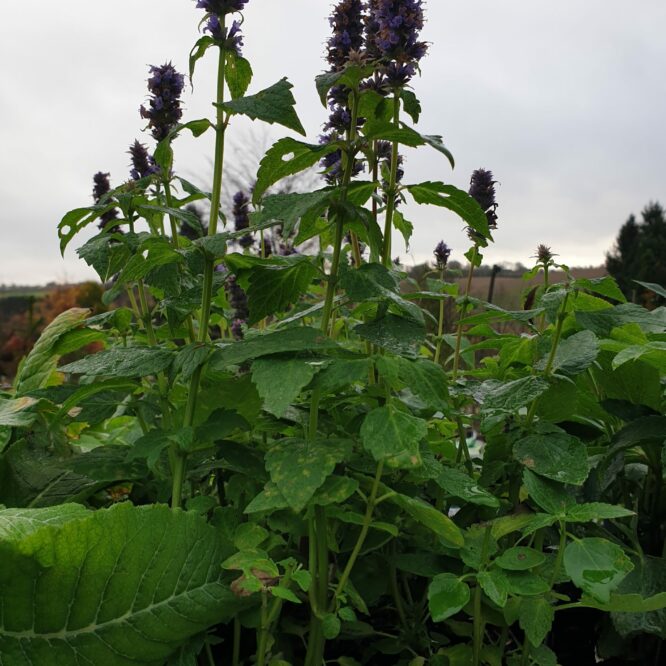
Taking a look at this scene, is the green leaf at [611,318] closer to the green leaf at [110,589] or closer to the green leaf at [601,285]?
the green leaf at [601,285]

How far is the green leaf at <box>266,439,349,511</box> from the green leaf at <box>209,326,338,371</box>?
0.40 ft

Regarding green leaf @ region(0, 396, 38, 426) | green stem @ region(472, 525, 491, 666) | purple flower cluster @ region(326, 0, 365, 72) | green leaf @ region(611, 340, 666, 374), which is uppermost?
purple flower cluster @ region(326, 0, 365, 72)

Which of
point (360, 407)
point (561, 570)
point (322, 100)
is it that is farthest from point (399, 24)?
point (561, 570)

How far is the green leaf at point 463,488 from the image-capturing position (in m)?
0.88

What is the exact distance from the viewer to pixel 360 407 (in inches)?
44.3

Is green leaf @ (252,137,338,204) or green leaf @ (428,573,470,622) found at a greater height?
green leaf @ (252,137,338,204)

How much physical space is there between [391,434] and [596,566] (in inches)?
11.5

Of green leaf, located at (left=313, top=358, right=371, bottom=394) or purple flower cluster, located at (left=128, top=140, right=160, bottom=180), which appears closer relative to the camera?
green leaf, located at (left=313, top=358, right=371, bottom=394)

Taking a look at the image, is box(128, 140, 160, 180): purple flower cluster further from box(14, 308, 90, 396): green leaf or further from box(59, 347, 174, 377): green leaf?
box(59, 347, 174, 377): green leaf

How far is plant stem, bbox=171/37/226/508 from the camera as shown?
928mm

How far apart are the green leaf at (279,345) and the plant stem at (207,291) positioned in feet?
0.35

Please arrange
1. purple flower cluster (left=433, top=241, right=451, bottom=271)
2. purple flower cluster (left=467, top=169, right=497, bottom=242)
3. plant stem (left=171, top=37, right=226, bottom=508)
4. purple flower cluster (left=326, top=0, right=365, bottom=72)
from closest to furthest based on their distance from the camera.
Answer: plant stem (left=171, top=37, right=226, bottom=508) → purple flower cluster (left=326, top=0, right=365, bottom=72) → purple flower cluster (left=467, top=169, right=497, bottom=242) → purple flower cluster (left=433, top=241, right=451, bottom=271)

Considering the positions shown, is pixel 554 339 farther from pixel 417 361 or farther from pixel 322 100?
pixel 322 100

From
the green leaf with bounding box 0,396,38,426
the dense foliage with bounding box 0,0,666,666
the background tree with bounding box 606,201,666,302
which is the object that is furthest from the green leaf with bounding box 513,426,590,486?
the background tree with bounding box 606,201,666,302
